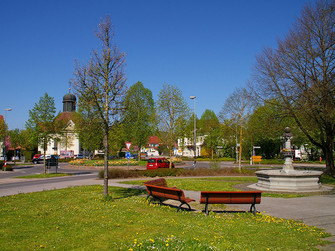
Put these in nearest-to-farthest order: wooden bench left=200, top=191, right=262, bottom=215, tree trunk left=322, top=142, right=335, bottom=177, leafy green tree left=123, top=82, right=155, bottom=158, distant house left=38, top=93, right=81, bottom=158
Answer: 1. wooden bench left=200, top=191, right=262, bottom=215
2. tree trunk left=322, top=142, right=335, bottom=177
3. leafy green tree left=123, top=82, right=155, bottom=158
4. distant house left=38, top=93, right=81, bottom=158

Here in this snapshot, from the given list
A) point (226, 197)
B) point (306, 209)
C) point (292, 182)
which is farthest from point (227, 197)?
point (292, 182)

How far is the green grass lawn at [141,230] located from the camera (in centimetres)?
570

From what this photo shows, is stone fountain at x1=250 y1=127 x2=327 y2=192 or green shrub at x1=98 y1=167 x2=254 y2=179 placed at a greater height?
stone fountain at x1=250 y1=127 x2=327 y2=192

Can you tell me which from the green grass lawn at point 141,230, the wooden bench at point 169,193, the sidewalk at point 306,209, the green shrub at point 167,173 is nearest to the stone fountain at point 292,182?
the sidewalk at point 306,209

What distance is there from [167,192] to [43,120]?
2075 cm

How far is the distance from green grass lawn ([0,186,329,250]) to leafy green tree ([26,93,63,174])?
1790cm

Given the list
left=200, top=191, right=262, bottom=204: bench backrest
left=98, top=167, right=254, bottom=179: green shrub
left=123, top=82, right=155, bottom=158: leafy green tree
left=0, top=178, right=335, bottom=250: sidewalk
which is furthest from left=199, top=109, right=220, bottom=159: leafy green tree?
left=200, top=191, right=262, bottom=204: bench backrest

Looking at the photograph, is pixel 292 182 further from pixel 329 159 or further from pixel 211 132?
pixel 211 132

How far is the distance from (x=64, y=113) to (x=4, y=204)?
77136 mm

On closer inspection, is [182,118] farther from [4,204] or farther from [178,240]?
[178,240]

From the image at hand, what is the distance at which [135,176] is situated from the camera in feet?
80.7

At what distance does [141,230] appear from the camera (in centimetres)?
689

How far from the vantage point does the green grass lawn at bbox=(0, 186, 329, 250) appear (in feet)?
18.7

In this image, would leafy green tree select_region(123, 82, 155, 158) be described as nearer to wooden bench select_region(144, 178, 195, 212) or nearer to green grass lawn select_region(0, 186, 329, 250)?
wooden bench select_region(144, 178, 195, 212)
